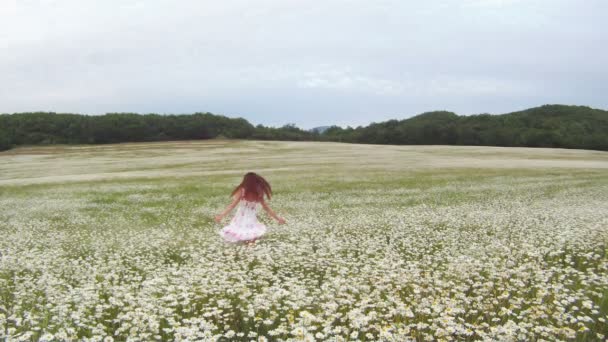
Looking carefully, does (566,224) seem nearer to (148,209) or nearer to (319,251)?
(319,251)

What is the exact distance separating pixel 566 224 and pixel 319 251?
27.8ft

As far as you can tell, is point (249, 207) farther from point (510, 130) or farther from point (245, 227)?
point (510, 130)

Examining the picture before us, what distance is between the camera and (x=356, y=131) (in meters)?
121

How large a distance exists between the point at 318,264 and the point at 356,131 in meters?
112

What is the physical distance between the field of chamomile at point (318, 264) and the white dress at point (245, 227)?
29 centimetres

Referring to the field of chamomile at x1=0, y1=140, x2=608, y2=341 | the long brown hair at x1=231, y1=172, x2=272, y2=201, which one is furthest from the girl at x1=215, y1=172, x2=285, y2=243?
the field of chamomile at x1=0, y1=140, x2=608, y2=341

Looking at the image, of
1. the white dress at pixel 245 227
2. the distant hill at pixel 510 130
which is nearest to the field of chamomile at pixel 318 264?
the white dress at pixel 245 227

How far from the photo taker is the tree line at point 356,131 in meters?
90.5

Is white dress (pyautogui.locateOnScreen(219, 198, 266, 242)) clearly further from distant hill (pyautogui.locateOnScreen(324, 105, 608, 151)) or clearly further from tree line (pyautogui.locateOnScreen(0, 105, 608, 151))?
tree line (pyautogui.locateOnScreen(0, 105, 608, 151))

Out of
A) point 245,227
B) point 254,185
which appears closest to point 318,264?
point 245,227

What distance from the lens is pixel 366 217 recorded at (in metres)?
18.3

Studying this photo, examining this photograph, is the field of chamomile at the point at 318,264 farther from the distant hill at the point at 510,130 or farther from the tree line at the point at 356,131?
the tree line at the point at 356,131

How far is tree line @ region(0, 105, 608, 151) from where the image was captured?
3563 inches

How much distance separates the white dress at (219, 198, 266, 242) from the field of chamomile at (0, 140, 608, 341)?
0.96 ft
